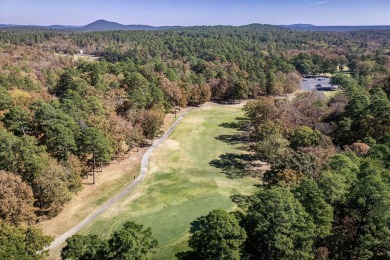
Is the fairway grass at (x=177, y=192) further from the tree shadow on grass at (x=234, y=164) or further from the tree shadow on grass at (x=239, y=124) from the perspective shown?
the tree shadow on grass at (x=239, y=124)

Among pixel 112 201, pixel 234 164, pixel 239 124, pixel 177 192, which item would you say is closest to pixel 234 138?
pixel 239 124

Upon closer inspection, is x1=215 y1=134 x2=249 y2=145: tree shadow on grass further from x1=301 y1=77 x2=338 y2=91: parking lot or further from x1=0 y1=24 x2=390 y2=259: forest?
x1=301 y1=77 x2=338 y2=91: parking lot

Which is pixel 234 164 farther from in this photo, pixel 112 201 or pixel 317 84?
pixel 317 84

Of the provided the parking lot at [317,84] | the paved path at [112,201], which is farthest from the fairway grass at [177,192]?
the parking lot at [317,84]

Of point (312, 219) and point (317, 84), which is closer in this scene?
point (312, 219)

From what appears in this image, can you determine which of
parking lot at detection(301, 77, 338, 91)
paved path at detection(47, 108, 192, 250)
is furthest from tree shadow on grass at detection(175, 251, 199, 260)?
parking lot at detection(301, 77, 338, 91)

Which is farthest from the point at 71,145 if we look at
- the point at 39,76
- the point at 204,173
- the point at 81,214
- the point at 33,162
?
the point at 39,76
